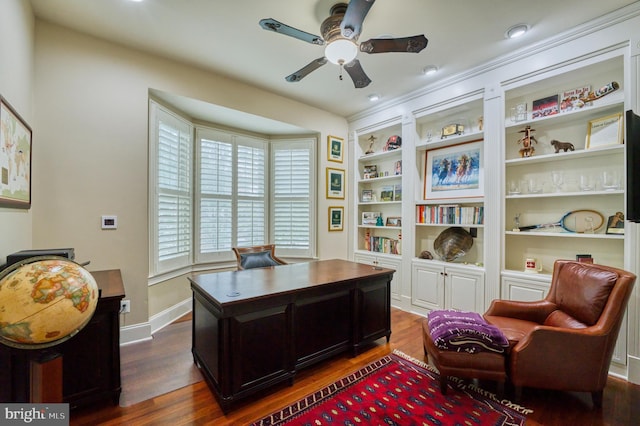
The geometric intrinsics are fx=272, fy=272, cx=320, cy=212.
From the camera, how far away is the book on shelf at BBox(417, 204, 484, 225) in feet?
10.8

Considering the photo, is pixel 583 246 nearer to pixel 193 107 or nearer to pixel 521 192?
pixel 521 192

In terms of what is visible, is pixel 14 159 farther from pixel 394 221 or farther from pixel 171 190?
pixel 394 221

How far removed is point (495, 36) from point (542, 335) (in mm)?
2682

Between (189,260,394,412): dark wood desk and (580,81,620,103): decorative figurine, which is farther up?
(580,81,620,103): decorative figurine

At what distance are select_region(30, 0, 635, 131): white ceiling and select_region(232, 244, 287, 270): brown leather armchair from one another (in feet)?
6.64

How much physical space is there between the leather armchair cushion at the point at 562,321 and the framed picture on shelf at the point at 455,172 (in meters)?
1.53

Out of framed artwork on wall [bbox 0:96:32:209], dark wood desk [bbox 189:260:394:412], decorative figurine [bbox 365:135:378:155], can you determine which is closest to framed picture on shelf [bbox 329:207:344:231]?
decorative figurine [bbox 365:135:378:155]

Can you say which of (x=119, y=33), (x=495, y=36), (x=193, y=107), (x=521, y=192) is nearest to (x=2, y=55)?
(x=119, y=33)

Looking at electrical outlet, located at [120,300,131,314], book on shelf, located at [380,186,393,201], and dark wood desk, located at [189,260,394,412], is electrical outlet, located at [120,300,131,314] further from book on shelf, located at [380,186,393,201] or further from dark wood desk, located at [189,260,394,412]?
book on shelf, located at [380,186,393,201]

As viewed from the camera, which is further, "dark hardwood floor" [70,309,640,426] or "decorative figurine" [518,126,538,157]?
"decorative figurine" [518,126,538,157]

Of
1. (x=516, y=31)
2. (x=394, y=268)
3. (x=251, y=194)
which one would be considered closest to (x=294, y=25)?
(x=516, y=31)

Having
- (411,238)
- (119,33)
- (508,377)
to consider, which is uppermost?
(119,33)

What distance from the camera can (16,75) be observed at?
1939 millimetres

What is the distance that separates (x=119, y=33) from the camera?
2.63 m
